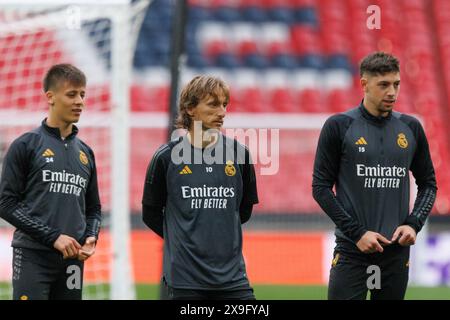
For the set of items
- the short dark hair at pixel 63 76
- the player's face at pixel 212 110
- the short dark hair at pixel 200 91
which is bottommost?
the player's face at pixel 212 110

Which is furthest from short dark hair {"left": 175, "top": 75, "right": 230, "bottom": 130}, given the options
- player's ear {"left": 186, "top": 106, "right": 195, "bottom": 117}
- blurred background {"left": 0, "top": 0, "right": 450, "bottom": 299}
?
blurred background {"left": 0, "top": 0, "right": 450, "bottom": 299}

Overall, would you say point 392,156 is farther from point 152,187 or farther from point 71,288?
point 71,288

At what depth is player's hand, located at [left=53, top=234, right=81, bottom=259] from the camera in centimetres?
491

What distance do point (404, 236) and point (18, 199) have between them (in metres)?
2.02

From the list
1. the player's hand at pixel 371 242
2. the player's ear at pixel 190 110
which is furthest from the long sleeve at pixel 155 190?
the player's hand at pixel 371 242

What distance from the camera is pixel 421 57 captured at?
16859 mm

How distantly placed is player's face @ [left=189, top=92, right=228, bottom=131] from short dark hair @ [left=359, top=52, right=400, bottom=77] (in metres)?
0.86

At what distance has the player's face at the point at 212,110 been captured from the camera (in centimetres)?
460

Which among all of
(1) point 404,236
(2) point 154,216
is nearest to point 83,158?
(2) point 154,216

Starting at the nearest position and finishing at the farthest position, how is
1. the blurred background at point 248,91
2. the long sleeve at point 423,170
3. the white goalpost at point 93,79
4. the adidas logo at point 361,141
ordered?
the adidas logo at point 361,141
the long sleeve at point 423,170
the white goalpost at point 93,79
the blurred background at point 248,91

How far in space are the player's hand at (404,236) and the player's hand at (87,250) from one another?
1.59m

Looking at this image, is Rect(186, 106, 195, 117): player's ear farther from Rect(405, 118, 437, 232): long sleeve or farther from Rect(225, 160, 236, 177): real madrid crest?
Rect(405, 118, 437, 232): long sleeve

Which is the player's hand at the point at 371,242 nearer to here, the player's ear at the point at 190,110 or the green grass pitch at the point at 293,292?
the player's ear at the point at 190,110
